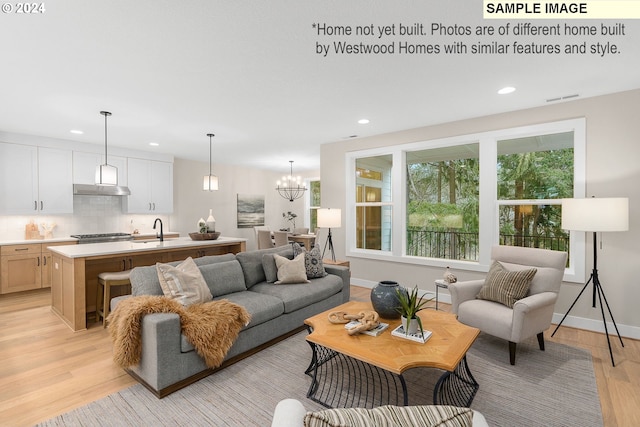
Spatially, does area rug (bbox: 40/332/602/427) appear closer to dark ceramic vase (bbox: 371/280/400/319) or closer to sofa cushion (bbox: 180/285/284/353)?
sofa cushion (bbox: 180/285/284/353)

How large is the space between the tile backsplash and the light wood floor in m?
2.13

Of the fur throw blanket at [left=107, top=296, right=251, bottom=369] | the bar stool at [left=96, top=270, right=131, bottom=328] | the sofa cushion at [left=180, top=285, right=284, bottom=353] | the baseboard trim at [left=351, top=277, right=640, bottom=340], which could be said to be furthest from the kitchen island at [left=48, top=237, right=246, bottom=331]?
the baseboard trim at [left=351, top=277, right=640, bottom=340]

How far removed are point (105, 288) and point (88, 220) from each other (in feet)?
10.1

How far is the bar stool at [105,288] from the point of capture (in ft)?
11.7

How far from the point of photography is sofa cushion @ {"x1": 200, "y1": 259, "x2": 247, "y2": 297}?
3.10 metres

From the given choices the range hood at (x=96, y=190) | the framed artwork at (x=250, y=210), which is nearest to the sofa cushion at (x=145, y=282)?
the range hood at (x=96, y=190)

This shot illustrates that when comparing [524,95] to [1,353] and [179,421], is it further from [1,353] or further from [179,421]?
[1,353]

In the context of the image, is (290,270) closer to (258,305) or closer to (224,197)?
(258,305)

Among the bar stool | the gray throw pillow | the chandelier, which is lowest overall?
the bar stool

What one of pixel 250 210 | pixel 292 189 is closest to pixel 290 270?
pixel 250 210

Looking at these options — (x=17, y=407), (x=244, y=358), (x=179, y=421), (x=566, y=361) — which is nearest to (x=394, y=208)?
(x=566, y=361)

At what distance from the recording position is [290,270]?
3.61 metres

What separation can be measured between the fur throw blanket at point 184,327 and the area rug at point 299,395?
259 millimetres

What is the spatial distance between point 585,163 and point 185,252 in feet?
17.1
